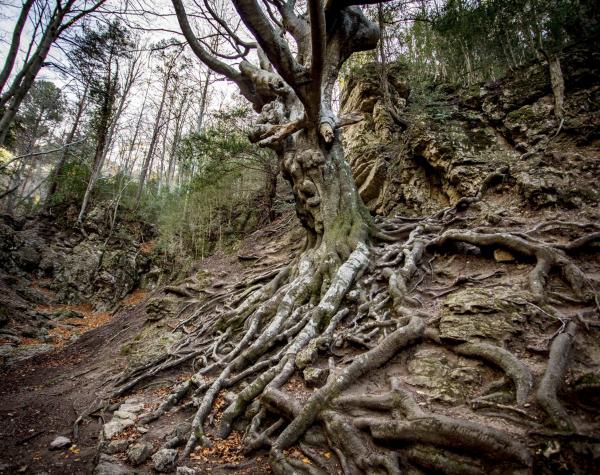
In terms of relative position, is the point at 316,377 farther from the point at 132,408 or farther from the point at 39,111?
the point at 39,111

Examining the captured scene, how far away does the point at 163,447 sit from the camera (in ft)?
8.70

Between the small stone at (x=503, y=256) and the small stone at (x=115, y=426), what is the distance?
4.95m

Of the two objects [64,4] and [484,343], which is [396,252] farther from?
[64,4]

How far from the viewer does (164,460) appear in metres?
2.46

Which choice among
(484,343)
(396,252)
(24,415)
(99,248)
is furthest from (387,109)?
(99,248)

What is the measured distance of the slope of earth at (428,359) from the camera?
1.98 metres

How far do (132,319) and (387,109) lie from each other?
33.8 ft

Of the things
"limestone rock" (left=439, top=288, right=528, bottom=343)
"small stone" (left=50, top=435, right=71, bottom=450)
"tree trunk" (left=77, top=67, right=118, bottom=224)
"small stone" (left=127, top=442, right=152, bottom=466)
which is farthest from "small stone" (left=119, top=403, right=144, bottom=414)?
"tree trunk" (left=77, top=67, right=118, bottom=224)

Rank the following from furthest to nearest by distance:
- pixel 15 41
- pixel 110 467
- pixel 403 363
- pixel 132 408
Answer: pixel 15 41 < pixel 132 408 < pixel 403 363 < pixel 110 467

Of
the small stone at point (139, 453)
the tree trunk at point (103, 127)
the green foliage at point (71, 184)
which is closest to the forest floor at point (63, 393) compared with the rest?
the small stone at point (139, 453)

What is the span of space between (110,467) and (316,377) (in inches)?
74.1

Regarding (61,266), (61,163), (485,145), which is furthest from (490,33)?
(61,163)

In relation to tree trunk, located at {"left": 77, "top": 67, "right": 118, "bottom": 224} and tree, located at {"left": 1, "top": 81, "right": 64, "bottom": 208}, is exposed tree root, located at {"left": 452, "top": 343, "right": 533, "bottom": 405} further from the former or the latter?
tree, located at {"left": 1, "top": 81, "right": 64, "bottom": 208}

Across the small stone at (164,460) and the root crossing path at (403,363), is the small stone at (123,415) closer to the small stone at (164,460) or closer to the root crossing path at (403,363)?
the root crossing path at (403,363)
